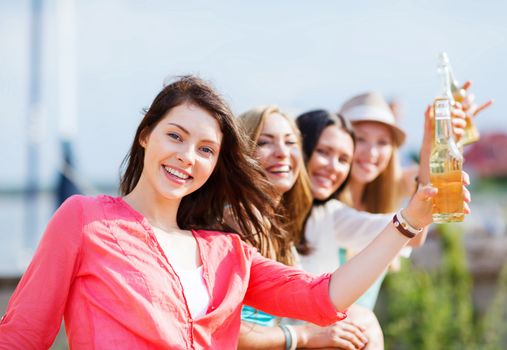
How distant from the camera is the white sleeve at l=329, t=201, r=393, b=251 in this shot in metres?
3.35

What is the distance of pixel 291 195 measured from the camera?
10.8ft

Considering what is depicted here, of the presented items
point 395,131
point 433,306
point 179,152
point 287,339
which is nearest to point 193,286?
point 179,152

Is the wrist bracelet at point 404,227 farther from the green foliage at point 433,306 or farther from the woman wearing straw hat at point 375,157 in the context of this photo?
the green foliage at point 433,306

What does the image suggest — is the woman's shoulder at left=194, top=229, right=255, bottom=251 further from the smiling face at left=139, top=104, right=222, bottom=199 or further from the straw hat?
the straw hat

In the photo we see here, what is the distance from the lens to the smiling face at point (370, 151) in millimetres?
3916

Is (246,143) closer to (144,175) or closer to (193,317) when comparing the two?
(144,175)

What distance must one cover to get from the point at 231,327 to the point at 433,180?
77 centimetres

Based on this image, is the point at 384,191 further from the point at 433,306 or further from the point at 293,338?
the point at 433,306

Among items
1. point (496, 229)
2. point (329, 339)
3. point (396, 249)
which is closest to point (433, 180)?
point (396, 249)

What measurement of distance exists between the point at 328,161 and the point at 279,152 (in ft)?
1.27

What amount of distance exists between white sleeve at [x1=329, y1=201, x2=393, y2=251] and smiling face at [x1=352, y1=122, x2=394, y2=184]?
48cm

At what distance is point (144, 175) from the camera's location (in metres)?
2.46

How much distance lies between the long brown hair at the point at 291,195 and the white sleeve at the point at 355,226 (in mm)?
192

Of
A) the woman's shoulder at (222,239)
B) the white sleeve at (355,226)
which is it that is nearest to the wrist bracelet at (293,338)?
the woman's shoulder at (222,239)
